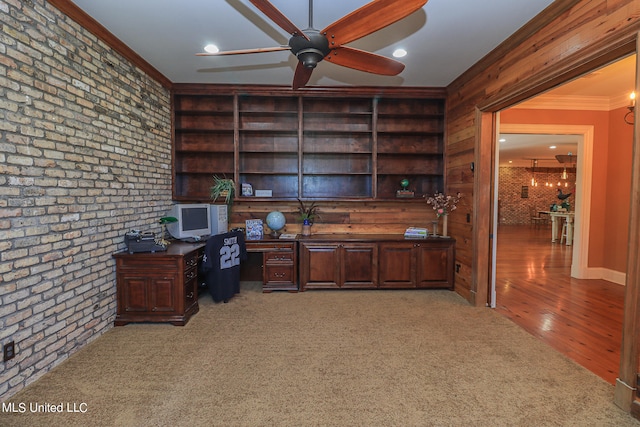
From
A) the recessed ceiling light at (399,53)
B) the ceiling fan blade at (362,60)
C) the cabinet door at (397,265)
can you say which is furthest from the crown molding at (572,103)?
the ceiling fan blade at (362,60)

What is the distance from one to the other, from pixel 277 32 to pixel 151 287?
272cm

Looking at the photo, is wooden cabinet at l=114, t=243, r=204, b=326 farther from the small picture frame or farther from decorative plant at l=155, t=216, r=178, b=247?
the small picture frame

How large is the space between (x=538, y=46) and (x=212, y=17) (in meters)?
2.79

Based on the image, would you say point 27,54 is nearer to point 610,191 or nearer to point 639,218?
point 639,218

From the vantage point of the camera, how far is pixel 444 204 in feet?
13.9

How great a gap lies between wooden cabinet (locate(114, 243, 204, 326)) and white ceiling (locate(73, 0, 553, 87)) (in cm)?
208

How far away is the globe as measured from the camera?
14.2ft

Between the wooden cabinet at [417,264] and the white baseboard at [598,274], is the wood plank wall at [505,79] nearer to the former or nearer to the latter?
the wooden cabinet at [417,264]

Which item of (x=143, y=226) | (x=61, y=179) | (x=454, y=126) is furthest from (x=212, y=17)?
(x=454, y=126)

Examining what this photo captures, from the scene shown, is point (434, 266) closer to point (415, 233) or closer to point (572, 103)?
point (415, 233)

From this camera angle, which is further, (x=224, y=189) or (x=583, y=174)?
(x=583, y=174)

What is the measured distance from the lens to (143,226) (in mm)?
3557

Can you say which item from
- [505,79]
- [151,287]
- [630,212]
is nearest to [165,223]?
[151,287]

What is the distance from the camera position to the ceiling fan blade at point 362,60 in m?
2.17
